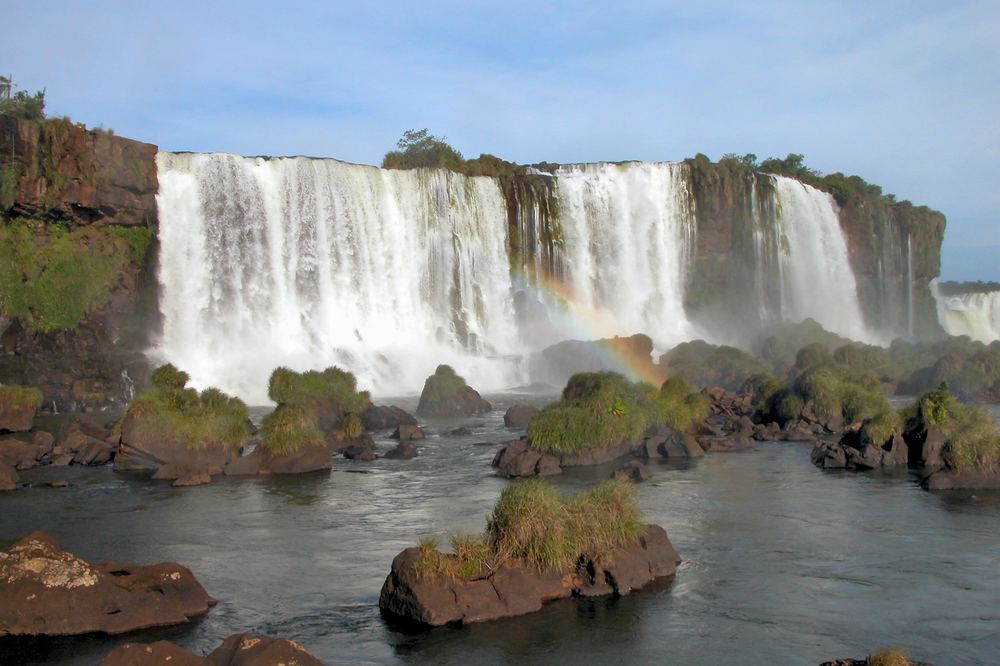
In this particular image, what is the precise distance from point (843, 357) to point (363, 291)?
2135 cm

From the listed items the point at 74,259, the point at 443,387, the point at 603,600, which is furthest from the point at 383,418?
the point at 603,600

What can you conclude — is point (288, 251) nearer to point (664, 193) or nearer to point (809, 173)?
point (664, 193)

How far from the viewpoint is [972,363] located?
43.4 meters

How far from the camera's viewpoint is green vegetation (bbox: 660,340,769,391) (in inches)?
1756

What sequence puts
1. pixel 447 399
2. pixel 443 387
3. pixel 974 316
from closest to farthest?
pixel 447 399, pixel 443 387, pixel 974 316

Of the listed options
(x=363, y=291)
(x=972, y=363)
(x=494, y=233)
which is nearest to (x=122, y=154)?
(x=363, y=291)

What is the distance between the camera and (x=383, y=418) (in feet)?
112

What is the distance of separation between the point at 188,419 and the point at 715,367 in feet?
87.0

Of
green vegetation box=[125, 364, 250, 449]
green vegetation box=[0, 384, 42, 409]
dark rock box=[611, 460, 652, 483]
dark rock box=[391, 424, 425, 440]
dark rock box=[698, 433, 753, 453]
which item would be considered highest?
green vegetation box=[0, 384, 42, 409]

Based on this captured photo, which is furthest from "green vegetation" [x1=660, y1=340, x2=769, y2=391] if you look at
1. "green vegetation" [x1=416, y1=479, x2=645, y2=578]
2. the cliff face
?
"green vegetation" [x1=416, y1=479, x2=645, y2=578]

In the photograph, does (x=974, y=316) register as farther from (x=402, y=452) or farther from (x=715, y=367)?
(x=402, y=452)

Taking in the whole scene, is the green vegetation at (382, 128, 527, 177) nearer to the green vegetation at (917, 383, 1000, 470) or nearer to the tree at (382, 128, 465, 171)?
the tree at (382, 128, 465, 171)

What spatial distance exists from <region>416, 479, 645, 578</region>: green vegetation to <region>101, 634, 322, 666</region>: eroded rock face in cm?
324

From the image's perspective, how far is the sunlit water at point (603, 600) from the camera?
497 inches
